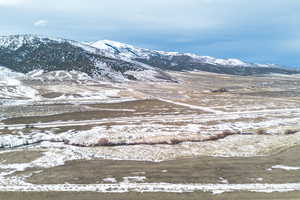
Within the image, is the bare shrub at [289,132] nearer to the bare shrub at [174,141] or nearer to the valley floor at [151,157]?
the valley floor at [151,157]

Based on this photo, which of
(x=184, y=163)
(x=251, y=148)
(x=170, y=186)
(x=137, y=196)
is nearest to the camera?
(x=137, y=196)

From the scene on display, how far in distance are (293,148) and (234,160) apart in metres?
Answer: 12.2

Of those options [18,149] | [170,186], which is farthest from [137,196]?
[18,149]

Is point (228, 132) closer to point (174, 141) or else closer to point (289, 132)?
point (289, 132)

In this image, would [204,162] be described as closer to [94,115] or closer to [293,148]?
Answer: [293,148]

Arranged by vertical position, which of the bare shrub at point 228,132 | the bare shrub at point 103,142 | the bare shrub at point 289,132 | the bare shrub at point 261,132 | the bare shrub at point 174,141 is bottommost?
the bare shrub at point 103,142

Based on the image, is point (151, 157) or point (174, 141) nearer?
point (151, 157)

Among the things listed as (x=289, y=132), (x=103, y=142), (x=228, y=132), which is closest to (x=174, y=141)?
(x=103, y=142)

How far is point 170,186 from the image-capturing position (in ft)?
83.5

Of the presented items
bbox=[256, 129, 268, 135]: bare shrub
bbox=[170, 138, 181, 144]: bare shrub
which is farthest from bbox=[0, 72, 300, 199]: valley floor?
bbox=[256, 129, 268, 135]: bare shrub

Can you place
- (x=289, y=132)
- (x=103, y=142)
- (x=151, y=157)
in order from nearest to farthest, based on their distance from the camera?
(x=151, y=157), (x=103, y=142), (x=289, y=132)

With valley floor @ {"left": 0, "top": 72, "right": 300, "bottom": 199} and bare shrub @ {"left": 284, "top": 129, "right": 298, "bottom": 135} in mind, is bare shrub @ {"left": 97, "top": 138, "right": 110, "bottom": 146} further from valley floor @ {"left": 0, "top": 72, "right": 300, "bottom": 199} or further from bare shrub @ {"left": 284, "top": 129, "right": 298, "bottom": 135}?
bare shrub @ {"left": 284, "top": 129, "right": 298, "bottom": 135}

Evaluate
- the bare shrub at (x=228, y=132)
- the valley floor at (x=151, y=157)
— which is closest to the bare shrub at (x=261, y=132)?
the valley floor at (x=151, y=157)

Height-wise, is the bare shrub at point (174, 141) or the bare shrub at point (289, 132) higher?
the bare shrub at point (289, 132)
